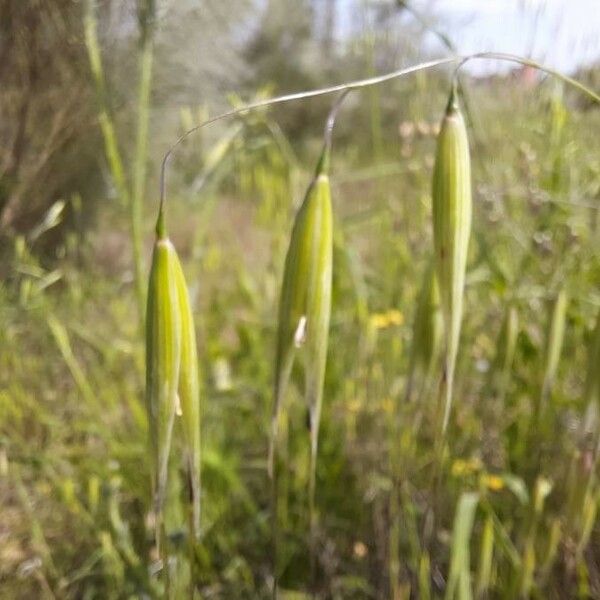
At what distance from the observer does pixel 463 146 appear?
1.20 feet

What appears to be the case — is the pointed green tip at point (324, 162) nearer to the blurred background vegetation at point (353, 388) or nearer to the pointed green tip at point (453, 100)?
the pointed green tip at point (453, 100)

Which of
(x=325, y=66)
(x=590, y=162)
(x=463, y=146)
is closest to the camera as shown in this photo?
(x=463, y=146)

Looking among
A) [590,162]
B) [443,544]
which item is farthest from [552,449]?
[590,162]

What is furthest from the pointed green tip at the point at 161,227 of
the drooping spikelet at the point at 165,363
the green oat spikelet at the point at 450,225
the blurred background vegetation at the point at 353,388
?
the blurred background vegetation at the point at 353,388

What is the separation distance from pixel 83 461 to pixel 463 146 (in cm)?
73

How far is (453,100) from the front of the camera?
35 cm

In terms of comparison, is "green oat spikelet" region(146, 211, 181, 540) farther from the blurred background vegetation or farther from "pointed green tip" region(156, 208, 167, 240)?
the blurred background vegetation

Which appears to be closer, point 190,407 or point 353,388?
point 190,407

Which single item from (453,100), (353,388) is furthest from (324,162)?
(353,388)

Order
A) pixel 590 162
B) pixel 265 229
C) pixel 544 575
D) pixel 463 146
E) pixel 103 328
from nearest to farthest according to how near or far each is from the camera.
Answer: pixel 463 146 → pixel 544 575 → pixel 590 162 → pixel 103 328 → pixel 265 229

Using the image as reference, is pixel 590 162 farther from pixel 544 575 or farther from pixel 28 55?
pixel 28 55

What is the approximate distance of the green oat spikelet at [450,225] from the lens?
0.37 metres

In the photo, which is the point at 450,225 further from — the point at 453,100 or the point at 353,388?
the point at 353,388

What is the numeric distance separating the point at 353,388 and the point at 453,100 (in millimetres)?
684
